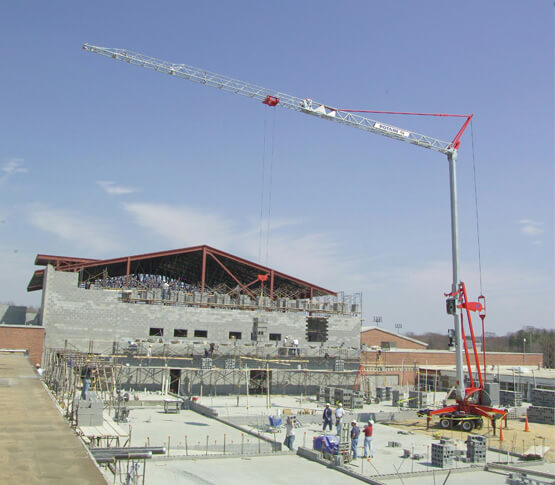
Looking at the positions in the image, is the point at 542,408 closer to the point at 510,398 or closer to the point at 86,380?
the point at 510,398

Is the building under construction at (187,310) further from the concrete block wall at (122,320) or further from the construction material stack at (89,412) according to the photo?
the construction material stack at (89,412)

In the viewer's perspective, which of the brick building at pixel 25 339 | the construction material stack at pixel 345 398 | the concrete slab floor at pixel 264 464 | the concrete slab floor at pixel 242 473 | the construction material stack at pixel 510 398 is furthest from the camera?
the construction material stack at pixel 510 398

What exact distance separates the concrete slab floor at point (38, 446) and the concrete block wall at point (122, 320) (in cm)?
2523

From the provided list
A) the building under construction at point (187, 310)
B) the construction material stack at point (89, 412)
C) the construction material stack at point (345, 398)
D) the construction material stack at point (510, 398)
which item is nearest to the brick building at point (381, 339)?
the building under construction at point (187, 310)

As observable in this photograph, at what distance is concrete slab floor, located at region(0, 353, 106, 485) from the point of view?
10.8 meters

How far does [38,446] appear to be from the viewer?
13078 mm

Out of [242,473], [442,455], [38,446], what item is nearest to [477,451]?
[442,455]

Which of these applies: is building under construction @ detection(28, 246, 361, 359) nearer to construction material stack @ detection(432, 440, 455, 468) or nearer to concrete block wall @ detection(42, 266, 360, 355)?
concrete block wall @ detection(42, 266, 360, 355)

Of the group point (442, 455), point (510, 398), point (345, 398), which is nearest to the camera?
point (442, 455)

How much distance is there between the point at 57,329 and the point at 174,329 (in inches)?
385

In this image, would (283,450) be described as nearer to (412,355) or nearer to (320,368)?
(320,368)

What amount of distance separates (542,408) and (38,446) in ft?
117

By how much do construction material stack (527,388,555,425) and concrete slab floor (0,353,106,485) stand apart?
1297 inches

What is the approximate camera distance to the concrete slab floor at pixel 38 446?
1076cm
